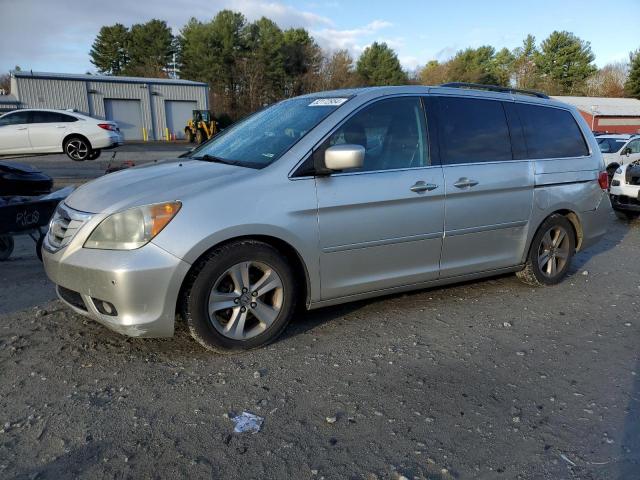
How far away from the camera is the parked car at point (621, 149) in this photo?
14.7 m

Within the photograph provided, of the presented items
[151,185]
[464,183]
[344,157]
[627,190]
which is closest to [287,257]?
[344,157]

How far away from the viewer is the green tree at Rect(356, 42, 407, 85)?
64.1 meters

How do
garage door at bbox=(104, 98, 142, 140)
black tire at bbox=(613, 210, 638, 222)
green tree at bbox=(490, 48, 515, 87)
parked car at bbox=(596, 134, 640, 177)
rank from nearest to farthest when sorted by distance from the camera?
black tire at bbox=(613, 210, 638, 222) → parked car at bbox=(596, 134, 640, 177) → garage door at bbox=(104, 98, 142, 140) → green tree at bbox=(490, 48, 515, 87)

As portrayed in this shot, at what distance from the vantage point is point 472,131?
14.6 feet

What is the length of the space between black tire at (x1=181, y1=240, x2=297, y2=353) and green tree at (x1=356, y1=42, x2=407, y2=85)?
207ft

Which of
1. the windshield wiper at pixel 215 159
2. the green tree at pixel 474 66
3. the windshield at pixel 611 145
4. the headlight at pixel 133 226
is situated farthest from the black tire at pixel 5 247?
the green tree at pixel 474 66

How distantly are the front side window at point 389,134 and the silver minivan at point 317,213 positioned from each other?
0.04 ft

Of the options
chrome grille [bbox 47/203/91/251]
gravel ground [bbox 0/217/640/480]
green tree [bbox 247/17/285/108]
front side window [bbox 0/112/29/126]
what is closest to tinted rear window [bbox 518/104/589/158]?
gravel ground [bbox 0/217/640/480]

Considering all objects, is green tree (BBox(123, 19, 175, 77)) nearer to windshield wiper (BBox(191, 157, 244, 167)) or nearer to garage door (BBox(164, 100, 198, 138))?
garage door (BBox(164, 100, 198, 138))

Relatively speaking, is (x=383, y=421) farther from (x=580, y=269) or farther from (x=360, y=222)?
(x=580, y=269)

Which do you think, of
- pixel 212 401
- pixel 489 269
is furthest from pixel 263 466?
pixel 489 269

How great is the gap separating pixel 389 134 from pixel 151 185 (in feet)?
6.04

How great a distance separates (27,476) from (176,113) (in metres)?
39.8

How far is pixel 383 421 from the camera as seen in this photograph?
281cm
